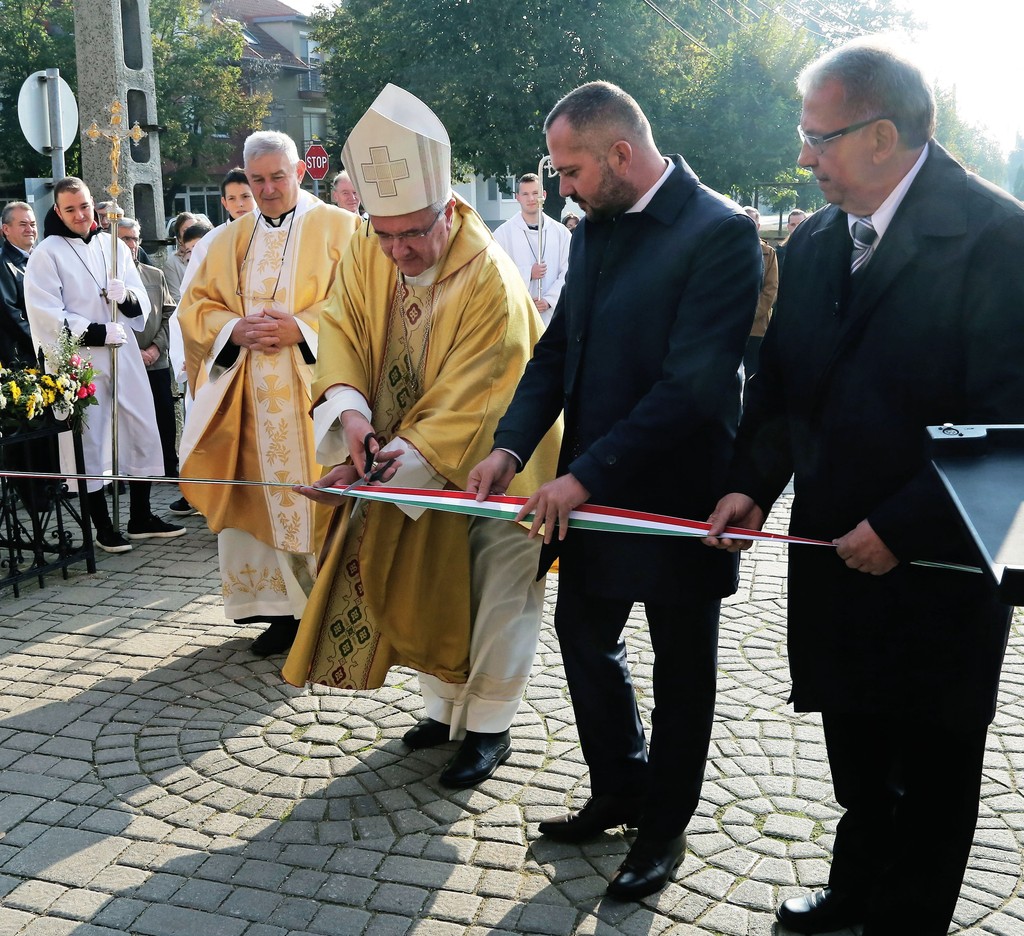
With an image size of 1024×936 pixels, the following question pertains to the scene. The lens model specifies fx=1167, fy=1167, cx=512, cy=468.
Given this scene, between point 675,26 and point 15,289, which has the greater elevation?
point 675,26

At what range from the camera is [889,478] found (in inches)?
104

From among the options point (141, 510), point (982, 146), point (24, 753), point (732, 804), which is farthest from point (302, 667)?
point (982, 146)

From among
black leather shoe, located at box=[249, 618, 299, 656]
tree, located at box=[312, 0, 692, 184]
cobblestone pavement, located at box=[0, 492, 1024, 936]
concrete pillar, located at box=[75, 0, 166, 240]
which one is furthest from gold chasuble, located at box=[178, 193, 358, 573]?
tree, located at box=[312, 0, 692, 184]

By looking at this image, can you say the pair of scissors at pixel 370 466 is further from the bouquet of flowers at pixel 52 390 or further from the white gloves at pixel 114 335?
the white gloves at pixel 114 335

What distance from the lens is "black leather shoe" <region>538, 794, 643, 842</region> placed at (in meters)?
3.46

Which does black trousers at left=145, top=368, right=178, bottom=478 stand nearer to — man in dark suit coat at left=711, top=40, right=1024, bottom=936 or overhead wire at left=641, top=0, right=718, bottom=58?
man in dark suit coat at left=711, top=40, right=1024, bottom=936

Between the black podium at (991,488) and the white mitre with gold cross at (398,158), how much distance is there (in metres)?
2.03

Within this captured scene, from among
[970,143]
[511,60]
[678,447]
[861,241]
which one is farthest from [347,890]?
[970,143]

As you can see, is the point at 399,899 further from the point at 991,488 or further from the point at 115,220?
the point at 115,220

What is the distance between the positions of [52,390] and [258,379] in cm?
179

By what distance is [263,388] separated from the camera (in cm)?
528

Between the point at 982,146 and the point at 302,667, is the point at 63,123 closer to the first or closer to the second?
the point at 302,667

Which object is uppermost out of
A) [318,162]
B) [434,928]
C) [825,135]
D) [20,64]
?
[20,64]

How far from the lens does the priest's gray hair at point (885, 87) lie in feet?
8.25
